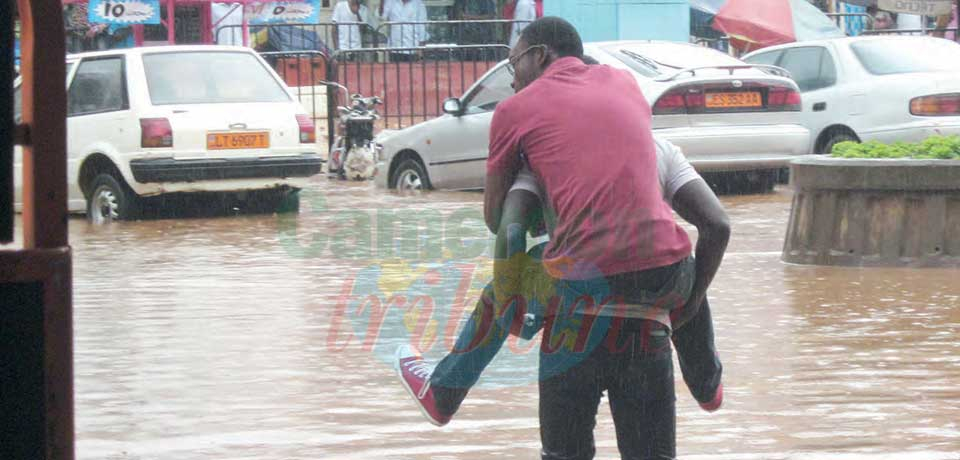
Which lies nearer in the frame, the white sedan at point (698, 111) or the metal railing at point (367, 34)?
the white sedan at point (698, 111)

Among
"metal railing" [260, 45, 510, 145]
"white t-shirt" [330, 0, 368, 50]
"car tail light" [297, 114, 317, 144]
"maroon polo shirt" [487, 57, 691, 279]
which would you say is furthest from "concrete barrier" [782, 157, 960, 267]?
"white t-shirt" [330, 0, 368, 50]

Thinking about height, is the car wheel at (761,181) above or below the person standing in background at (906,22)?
below

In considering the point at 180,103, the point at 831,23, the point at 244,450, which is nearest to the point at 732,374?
the point at 244,450

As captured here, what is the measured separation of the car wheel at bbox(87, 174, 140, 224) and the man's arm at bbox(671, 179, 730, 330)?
10.7m

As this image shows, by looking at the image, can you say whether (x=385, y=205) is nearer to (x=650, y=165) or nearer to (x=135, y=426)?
(x=135, y=426)

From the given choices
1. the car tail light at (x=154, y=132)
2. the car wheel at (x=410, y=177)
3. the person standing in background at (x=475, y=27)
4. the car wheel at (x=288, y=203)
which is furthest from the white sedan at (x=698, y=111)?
the person standing in background at (x=475, y=27)

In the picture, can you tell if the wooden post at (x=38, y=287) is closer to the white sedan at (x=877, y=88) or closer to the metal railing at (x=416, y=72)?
the white sedan at (x=877, y=88)

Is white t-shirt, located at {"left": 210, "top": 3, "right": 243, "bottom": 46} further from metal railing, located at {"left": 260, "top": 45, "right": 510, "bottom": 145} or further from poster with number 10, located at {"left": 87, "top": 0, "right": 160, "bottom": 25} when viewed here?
metal railing, located at {"left": 260, "top": 45, "right": 510, "bottom": 145}

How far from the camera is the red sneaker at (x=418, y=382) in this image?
178 inches

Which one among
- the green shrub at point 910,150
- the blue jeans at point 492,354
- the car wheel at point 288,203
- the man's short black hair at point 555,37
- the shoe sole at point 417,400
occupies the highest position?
the man's short black hair at point 555,37

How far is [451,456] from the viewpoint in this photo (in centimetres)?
546

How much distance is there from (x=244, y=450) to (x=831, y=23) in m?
20.6

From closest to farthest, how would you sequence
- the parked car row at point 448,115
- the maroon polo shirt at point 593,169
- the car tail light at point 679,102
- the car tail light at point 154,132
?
the maroon polo shirt at point 593,169 < the car tail light at point 154,132 < the parked car row at point 448,115 < the car tail light at point 679,102

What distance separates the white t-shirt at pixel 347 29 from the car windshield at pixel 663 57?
862 cm
